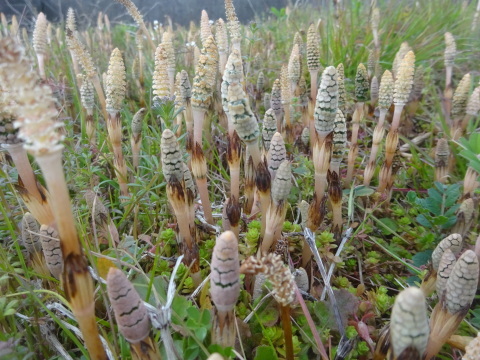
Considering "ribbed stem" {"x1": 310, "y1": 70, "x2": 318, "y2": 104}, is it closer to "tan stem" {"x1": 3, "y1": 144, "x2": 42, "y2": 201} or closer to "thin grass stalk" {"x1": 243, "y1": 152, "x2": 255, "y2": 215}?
"thin grass stalk" {"x1": 243, "y1": 152, "x2": 255, "y2": 215}

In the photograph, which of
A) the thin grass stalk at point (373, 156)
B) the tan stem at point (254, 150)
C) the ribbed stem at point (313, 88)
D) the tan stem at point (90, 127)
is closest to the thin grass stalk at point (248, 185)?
the tan stem at point (254, 150)

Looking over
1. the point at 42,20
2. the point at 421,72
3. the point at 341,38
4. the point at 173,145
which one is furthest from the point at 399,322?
the point at 341,38

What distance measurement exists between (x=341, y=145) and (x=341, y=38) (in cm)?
213

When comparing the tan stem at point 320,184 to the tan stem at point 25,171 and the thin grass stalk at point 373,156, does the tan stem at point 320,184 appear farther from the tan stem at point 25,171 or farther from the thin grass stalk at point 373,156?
the tan stem at point 25,171

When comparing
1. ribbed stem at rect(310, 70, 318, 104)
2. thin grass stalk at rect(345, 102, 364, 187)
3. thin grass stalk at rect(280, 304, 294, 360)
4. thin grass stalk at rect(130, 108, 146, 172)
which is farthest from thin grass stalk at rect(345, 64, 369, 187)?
thin grass stalk at rect(280, 304, 294, 360)

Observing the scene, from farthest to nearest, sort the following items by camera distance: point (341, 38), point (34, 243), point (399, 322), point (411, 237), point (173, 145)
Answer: point (341, 38) < point (411, 237) < point (34, 243) < point (173, 145) < point (399, 322)

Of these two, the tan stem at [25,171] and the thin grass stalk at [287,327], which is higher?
the tan stem at [25,171]

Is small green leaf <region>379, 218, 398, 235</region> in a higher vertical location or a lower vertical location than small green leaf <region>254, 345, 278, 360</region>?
lower

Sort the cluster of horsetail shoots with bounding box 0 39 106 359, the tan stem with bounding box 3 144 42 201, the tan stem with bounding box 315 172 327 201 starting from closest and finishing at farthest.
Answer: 1. the cluster of horsetail shoots with bounding box 0 39 106 359
2. the tan stem with bounding box 3 144 42 201
3. the tan stem with bounding box 315 172 327 201

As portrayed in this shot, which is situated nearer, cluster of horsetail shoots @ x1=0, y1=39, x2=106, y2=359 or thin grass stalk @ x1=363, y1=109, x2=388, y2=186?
cluster of horsetail shoots @ x1=0, y1=39, x2=106, y2=359

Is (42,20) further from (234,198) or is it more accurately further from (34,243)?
(234,198)

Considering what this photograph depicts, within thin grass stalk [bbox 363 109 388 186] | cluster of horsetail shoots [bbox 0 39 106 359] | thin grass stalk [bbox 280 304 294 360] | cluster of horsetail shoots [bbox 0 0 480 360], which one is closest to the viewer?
cluster of horsetail shoots [bbox 0 39 106 359]

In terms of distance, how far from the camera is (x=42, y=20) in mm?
2287

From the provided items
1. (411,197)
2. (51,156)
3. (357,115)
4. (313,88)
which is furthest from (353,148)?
(51,156)
